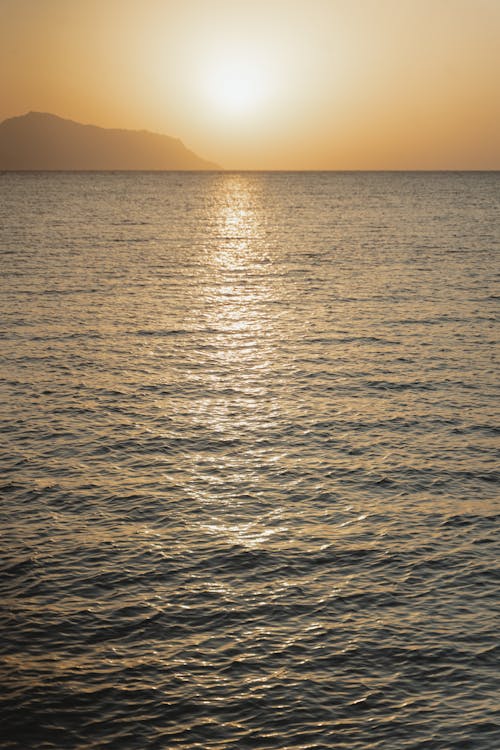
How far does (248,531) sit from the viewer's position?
83.1ft

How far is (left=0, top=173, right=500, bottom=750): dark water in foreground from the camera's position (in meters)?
17.4

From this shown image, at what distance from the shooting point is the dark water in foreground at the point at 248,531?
57.1 feet

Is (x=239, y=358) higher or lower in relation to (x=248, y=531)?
higher

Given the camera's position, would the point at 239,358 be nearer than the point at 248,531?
No

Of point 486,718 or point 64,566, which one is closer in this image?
point 486,718

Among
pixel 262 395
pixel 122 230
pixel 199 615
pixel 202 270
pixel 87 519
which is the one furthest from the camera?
pixel 122 230

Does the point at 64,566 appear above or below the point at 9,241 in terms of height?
below

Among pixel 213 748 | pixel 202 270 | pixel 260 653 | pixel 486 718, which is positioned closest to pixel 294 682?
pixel 260 653

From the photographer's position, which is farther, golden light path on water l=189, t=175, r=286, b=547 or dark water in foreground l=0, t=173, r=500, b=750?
golden light path on water l=189, t=175, r=286, b=547

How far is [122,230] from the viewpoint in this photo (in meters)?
133

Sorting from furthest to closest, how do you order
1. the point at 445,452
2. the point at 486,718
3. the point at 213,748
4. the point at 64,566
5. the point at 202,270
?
1. the point at 202,270
2. the point at 445,452
3. the point at 64,566
4. the point at 486,718
5. the point at 213,748

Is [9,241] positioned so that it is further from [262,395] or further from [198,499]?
[198,499]

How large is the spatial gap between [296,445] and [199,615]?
42.5ft

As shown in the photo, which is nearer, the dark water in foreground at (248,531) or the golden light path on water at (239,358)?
the dark water in foreground at (248,531)
